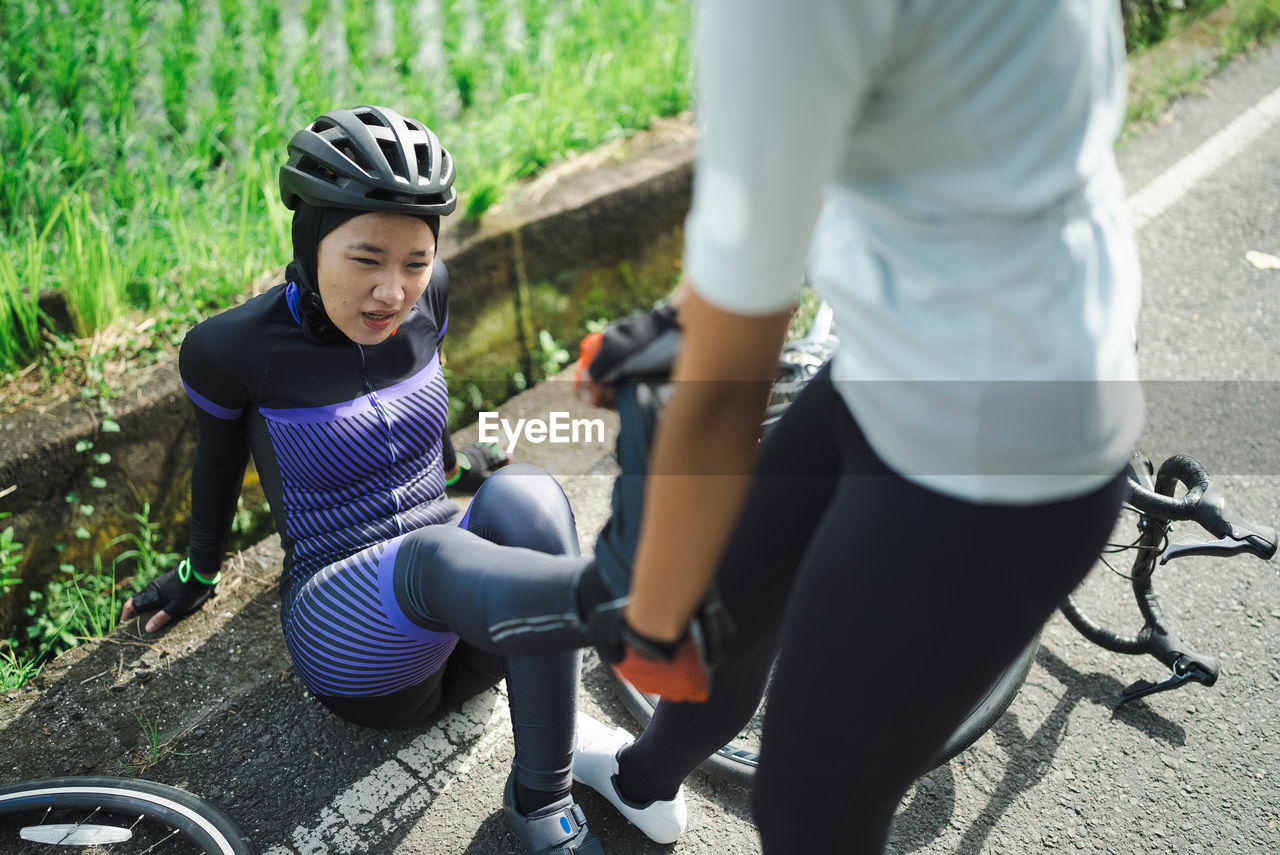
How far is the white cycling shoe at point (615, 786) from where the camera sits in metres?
2.17

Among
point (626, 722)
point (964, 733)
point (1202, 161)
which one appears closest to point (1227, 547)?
point (964, 733)

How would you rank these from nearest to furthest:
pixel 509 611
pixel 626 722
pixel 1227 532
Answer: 1. pixel 509 611
2. pixel 1227 532
3. pixel 626 722

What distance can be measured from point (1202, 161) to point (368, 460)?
15.0ft

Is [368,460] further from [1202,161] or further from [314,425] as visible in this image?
[1202,161]

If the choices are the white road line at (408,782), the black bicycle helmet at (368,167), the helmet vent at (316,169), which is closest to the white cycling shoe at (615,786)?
the white road line at (408,782)

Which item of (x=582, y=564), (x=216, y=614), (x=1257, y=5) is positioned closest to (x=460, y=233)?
(x=216, y=614)

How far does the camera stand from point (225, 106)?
3834 millimetres

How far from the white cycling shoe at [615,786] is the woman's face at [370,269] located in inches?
40.8

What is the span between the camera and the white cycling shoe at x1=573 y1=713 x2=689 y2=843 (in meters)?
2.17

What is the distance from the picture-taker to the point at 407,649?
2137 millimetres

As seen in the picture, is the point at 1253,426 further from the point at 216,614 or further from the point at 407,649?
the point at 216,614

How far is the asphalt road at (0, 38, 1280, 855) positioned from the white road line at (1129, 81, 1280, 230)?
225 centimetres

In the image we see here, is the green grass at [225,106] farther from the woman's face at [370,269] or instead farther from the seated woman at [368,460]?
the woman's face at [370,269]

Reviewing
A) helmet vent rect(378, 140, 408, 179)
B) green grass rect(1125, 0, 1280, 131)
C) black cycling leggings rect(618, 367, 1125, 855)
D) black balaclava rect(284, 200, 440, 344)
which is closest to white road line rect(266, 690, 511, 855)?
black balaclava rect(284, 200, 440, 344)
